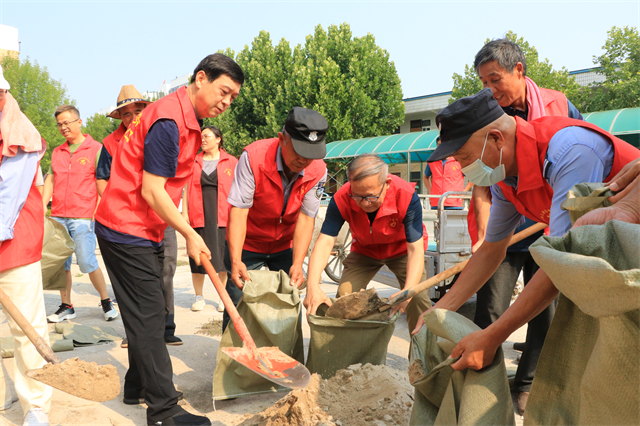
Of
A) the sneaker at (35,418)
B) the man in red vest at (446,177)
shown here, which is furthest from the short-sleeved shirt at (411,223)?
the man in red vest at (446,177)

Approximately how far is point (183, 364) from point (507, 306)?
255cm

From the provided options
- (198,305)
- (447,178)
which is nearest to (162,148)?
(198,305)

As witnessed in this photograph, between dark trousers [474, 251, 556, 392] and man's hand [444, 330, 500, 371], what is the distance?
1725 millimetres

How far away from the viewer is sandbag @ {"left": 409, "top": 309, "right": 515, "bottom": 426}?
1.53m

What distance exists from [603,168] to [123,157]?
7.58 ft

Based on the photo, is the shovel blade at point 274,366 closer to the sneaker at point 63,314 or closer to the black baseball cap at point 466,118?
the black baseball cap at point 466,118

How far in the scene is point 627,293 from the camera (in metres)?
1.00

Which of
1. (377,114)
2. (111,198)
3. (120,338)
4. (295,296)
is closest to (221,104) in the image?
(111,198)

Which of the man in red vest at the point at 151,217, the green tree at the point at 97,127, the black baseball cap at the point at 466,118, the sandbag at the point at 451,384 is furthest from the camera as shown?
the green tree at the point at 97,127

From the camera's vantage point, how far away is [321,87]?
2050 cm

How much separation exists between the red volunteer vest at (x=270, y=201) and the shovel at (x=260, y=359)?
80 cm

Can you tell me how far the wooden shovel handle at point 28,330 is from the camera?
2393 millimetres

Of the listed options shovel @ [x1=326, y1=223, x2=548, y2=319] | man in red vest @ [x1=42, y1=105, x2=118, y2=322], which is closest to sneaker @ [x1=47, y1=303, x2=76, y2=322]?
man in red vest @ [x1=42, y1=105, x2=118, y2=322]

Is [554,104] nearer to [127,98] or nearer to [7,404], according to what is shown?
[127,98]
